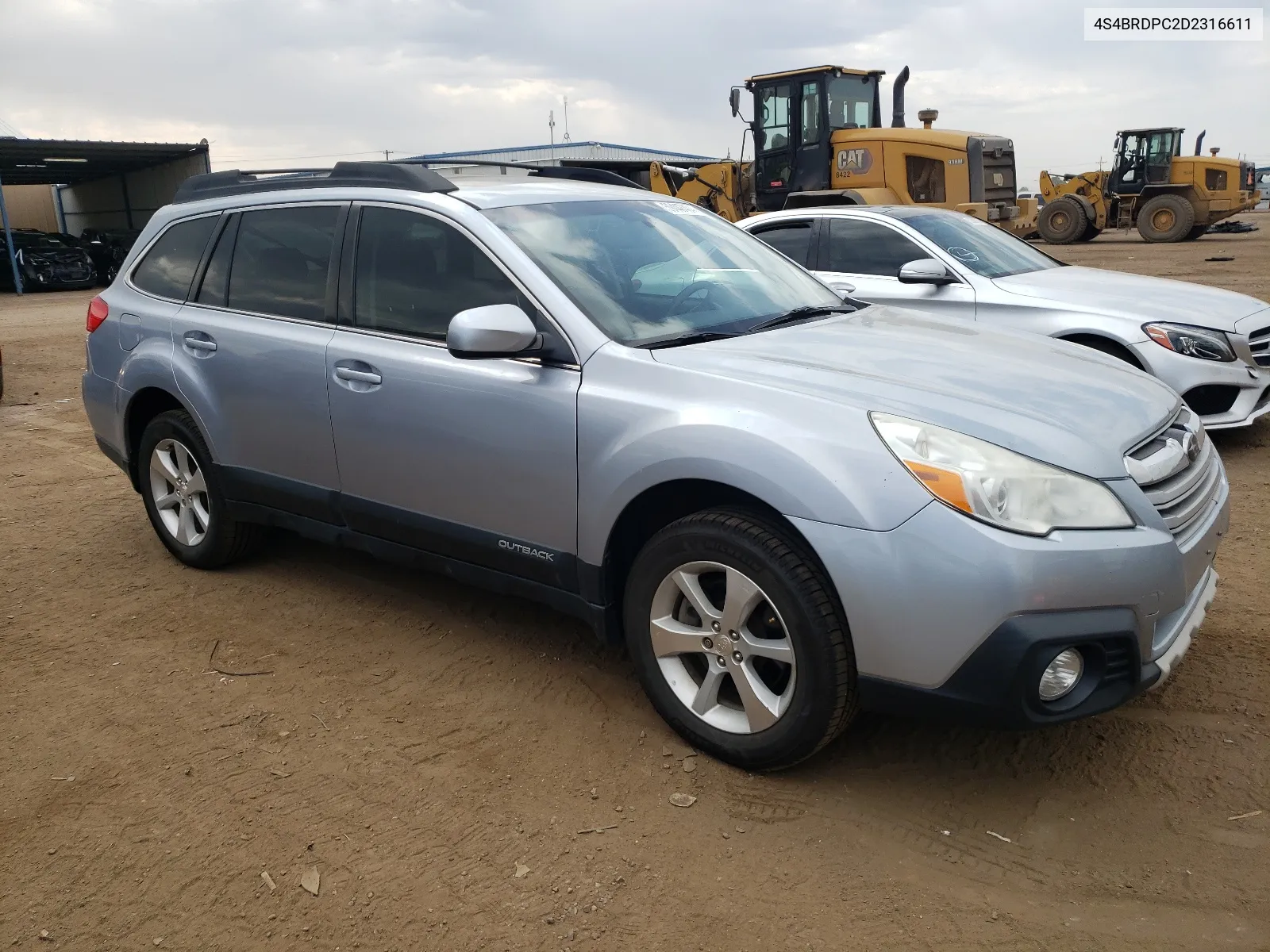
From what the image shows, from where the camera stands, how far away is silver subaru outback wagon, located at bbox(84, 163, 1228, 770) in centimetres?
261

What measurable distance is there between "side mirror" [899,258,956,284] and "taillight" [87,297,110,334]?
443cm

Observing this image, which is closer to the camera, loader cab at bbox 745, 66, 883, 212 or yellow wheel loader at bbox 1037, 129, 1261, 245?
loader cab at bbox 745, 66, 883, 212

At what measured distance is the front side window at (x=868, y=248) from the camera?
7.04 m

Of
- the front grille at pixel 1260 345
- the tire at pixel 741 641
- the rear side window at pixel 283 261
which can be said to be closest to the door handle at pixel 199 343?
the rear side window at pixel 283 261

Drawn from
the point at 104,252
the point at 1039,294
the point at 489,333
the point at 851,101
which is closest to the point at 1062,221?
the point at 851,101

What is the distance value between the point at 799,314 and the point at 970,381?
921 millimetres

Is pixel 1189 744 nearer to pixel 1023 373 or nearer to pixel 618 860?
pixel 1023 373

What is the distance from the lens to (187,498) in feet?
15.9

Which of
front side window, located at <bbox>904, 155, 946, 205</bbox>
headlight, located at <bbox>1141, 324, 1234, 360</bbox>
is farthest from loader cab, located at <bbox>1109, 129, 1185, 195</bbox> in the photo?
headlight, located at <bbox>1141, 324, 1234, 360</bbox>

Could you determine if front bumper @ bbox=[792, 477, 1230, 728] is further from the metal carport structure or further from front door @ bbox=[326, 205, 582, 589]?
the metal carport structure

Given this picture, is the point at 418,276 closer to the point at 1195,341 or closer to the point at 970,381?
the point at 970,381

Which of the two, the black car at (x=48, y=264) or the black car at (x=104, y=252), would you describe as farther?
the black car at (x=104, y=252)

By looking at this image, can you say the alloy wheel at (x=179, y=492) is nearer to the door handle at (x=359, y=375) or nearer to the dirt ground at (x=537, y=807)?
the dirt ground at (x=537, y=807)

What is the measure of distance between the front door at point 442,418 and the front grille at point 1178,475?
1.65 metres
